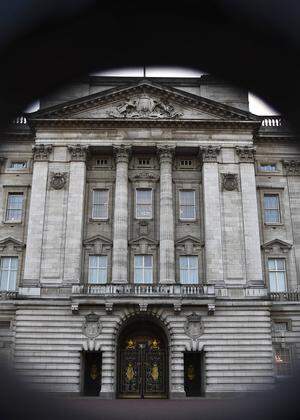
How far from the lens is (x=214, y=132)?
3541 cm

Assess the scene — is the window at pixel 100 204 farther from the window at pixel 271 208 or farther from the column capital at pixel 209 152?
the window at pixel 271 208

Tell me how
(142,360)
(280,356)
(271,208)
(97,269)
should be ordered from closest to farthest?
1. (142,360)
2. (280,356)
3. (97,269)
4. (271,208)

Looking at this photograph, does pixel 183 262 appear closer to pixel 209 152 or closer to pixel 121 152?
pixel 209 152

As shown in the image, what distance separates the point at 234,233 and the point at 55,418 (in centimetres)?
2999

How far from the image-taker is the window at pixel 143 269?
32562 mm

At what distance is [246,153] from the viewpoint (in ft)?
114

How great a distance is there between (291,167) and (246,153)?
13.6 feet

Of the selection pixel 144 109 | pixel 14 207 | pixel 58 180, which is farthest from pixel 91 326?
pixel 144 109

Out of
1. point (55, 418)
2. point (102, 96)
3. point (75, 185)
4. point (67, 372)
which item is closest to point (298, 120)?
point (55, 418)

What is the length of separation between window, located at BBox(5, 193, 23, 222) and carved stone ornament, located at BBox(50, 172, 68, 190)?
311 cm

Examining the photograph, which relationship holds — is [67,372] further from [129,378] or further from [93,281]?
[93,281]

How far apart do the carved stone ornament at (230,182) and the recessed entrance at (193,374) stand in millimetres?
11531

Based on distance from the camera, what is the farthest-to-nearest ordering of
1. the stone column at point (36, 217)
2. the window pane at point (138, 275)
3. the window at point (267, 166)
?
the window at point (267, 166) → the window pane at point (138, 275) → the stone column at point (36, 217)

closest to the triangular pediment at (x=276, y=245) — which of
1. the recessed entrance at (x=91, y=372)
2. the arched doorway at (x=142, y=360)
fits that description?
the arched doorway at (x=142, y=360)
